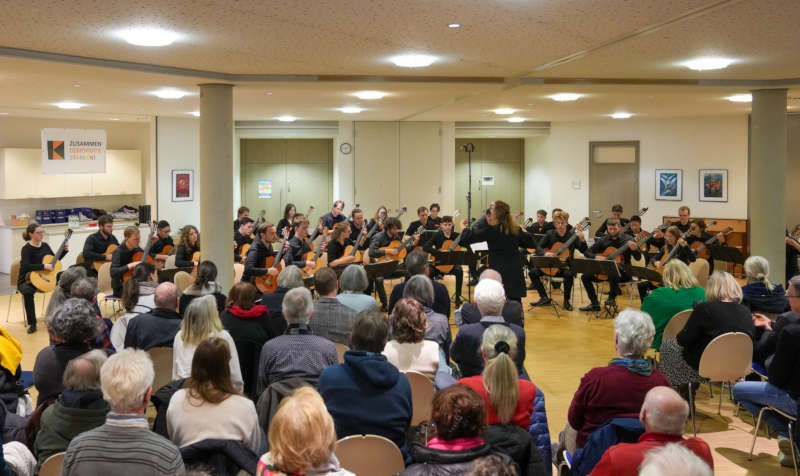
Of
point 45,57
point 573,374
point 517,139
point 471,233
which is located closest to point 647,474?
point 573,374

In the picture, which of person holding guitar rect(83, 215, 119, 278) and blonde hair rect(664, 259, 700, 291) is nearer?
blonde hair rect(664, 259, 700, 291)

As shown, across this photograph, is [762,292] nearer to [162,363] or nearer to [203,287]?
[203,287]

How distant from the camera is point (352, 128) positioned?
1700 centimetres

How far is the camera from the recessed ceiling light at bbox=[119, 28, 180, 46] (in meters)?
6.17

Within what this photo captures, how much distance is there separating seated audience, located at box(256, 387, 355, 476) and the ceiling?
3.28m

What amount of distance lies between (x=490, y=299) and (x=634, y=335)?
103 cm

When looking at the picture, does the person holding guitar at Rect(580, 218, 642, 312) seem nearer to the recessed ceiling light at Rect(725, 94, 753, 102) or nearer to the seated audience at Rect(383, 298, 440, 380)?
the recessed ceiling light at Rect(725, 94, 753, 102)

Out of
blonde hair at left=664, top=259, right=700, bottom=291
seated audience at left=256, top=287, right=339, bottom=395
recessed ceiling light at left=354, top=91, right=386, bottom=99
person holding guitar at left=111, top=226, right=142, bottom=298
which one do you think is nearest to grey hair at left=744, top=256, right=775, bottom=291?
blonde hair at left=664, top=259, right=700, bottom=291

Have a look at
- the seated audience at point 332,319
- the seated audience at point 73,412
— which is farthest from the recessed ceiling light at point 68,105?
the seated audience at point 73,412

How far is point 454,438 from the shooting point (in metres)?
2.79

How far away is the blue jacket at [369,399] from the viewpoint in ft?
11.8

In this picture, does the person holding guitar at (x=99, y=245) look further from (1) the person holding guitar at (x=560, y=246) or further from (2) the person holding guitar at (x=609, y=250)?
(2) the person holding guitar at (x=609, y=250)

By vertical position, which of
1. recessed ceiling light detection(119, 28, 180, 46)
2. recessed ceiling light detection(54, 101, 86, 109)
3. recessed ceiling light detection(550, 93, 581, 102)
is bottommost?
recessed ceiling light detection(119, 28, 180, 46)

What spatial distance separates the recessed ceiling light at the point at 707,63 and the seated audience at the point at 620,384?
4.77 m
